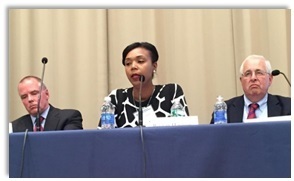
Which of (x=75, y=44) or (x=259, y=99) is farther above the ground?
(x=75, y=44)

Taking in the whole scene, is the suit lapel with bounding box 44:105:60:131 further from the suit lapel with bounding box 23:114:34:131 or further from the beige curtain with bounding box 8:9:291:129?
the beige curtain with bounding box 8:9:291:129

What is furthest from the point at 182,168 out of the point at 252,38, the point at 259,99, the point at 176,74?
the point at 252,38

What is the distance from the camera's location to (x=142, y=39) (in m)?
3.10

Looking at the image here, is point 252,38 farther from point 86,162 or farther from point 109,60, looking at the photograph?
point 86,162

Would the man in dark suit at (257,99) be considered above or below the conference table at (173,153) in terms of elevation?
Answer: above

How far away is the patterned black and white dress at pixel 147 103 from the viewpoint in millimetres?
2229

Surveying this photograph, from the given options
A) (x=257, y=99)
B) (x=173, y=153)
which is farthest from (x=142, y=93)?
(x=173, y=153)

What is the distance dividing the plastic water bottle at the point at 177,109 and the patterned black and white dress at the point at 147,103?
3 cm

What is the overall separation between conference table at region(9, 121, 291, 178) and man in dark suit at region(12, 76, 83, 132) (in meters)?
0.51

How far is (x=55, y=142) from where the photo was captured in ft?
5.21

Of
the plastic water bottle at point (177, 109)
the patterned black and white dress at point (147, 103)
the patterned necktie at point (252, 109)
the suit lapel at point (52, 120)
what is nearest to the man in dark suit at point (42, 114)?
the suit lapel at point (52, 120)

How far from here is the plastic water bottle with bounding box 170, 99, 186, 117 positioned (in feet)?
6.77

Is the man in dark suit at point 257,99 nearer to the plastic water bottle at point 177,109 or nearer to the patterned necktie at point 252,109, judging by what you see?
the patterned necktie at point 252,109

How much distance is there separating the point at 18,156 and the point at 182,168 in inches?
22.0
